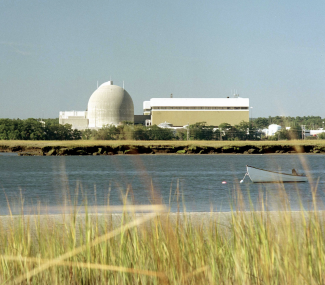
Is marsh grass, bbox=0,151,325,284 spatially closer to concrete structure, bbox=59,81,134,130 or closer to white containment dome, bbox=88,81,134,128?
concrete structure, bbox=59,81,134,130

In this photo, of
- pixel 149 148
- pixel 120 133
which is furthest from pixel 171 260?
pixel 120 133

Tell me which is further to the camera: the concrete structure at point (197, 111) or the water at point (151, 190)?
the concrete structure at point (197, 111)

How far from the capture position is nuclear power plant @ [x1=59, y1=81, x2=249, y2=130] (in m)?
139

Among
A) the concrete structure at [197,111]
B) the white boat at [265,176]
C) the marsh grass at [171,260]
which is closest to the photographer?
the marsh grass at [171,260]

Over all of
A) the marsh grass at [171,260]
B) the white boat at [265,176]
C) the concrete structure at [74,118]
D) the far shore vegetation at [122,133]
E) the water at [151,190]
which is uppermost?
the concrete structure at [74,118]

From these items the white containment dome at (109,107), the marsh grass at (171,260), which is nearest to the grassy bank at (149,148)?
the white containment dome at (109,107)

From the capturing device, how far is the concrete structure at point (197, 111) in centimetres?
14525

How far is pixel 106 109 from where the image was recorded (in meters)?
139

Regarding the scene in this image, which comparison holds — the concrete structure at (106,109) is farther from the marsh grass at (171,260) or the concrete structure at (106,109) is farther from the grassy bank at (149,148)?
the marsh grass at (171,260)

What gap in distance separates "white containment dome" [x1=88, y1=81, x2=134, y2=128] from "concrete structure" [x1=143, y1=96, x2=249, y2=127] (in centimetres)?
867

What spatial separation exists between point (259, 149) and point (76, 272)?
81367mm

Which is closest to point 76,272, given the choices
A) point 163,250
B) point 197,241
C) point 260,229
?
point 163,250

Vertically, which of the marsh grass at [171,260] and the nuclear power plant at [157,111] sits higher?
the nuclear power plant at [157,111]

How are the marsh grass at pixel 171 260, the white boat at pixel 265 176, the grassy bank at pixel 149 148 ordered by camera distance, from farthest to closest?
the grassy bank at pixel 149 148 → the white boat at pixel 265 176 → the marsh grass at pixel 171 260
